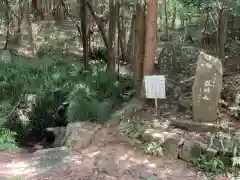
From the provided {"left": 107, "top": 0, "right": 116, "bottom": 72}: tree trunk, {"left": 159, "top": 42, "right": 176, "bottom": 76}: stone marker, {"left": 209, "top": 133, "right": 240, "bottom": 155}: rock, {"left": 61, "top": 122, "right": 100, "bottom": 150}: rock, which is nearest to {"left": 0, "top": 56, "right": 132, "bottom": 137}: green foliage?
{"left": 61, "top": 122, "right": 100, "bottom": 150}: rock

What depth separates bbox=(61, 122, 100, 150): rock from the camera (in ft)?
22.8

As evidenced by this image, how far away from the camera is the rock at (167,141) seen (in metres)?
6.45

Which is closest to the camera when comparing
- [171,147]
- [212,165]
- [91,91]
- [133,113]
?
[212,165]

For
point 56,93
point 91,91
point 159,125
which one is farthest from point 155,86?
point 56,93

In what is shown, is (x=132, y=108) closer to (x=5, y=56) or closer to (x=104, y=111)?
(x=104, y=111)

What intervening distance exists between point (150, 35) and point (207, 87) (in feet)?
6.36

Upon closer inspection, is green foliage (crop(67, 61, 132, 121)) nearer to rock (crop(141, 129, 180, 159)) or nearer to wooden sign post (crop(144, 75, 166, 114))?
wooden sign post (crop(144, 75, 166, 114))

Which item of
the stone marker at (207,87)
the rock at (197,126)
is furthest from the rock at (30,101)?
the stone marker at (207,87)

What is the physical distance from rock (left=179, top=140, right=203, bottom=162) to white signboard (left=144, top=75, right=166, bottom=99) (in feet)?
4.21

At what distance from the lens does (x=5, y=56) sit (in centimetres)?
1438

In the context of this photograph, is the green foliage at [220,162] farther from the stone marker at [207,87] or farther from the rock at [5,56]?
the rock at [5,56]

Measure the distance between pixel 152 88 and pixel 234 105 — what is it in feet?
5.53

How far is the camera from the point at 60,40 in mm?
17094

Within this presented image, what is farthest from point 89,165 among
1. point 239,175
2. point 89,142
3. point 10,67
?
point 10,67
